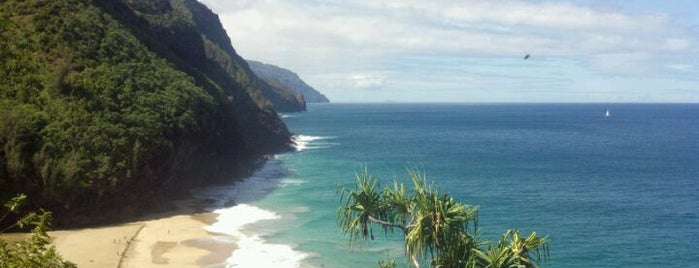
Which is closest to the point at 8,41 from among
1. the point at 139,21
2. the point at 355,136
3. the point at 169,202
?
the point at 169,202

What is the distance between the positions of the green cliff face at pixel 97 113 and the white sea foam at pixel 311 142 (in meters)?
29.6

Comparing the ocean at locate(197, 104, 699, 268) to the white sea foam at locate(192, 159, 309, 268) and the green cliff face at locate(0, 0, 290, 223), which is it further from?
the green cliff face at locate(0, 0, 290, 223)

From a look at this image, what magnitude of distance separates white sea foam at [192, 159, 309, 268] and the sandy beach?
1113mm

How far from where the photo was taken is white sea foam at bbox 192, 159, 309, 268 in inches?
1404

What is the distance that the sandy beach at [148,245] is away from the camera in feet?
113

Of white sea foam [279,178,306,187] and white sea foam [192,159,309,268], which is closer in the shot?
white sea foam [192,159,309,268]

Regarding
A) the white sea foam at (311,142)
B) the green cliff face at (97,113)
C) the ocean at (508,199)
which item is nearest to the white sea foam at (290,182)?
the ocean at (508,199)

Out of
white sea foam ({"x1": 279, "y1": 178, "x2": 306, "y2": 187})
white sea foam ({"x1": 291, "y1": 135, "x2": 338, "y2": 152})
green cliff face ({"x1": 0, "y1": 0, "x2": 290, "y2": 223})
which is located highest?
green cliff face ({"x1": 0, "y1": 0, "x2": 290, "y2": 223})

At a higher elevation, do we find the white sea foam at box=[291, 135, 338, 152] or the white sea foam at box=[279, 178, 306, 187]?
the white sea foam at box=[291, 135, 338, 152]

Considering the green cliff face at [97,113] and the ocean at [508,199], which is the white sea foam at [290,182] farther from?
the green cliff face at [97,113]

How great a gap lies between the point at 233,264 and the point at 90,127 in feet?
65.1

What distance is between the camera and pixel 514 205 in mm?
52031

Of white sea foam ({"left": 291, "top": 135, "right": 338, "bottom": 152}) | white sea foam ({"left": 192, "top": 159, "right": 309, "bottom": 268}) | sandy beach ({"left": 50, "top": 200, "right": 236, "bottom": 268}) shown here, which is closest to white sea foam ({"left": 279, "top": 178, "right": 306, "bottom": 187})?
white sea foam ({"left": 192, "top": 159, "right": 309, "bottom": 268})

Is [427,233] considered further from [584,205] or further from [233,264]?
[584,205]
